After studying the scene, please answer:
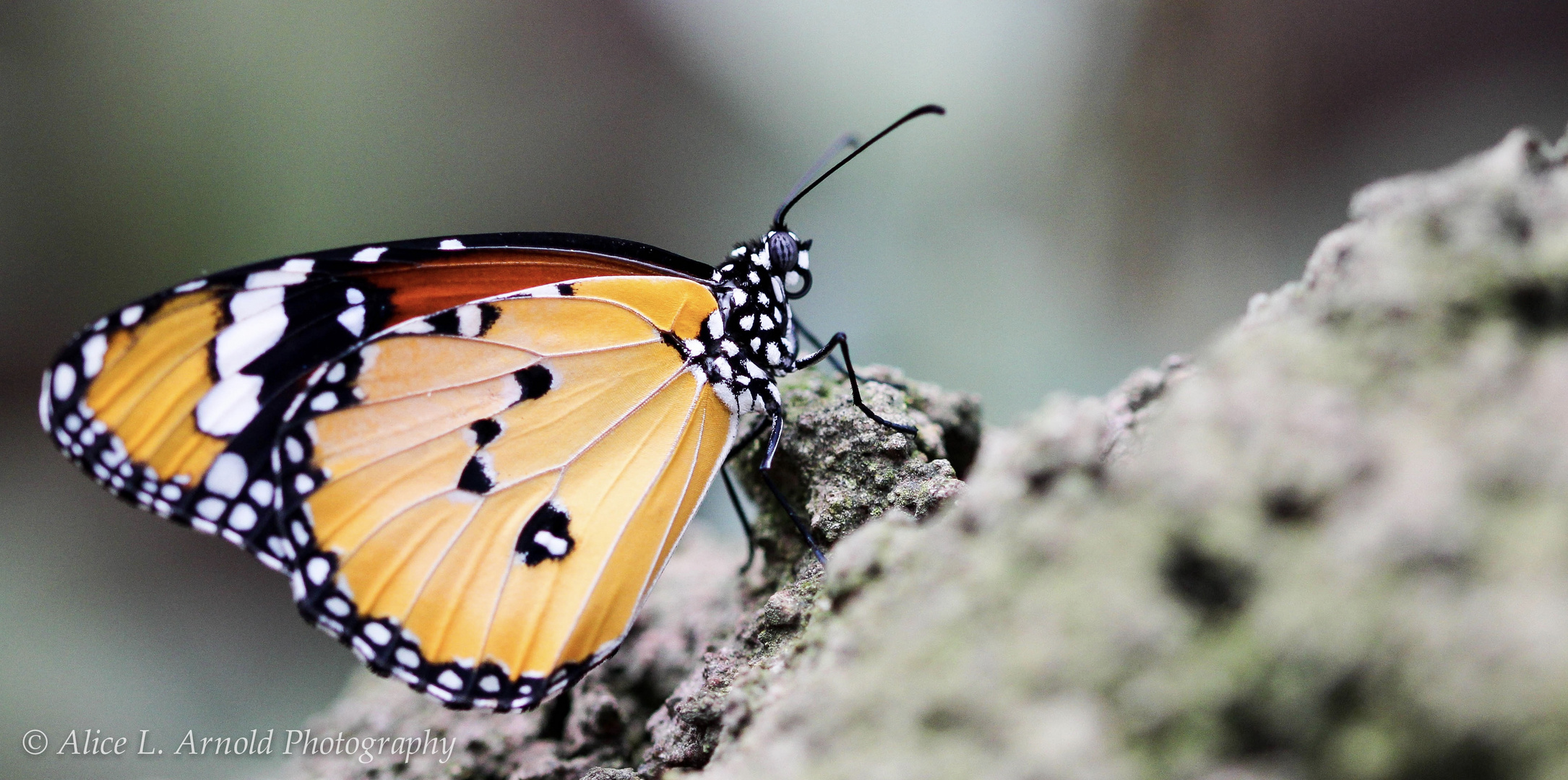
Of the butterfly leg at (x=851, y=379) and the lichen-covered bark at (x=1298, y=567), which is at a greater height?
the butterfly leg at (x=851, y=379)

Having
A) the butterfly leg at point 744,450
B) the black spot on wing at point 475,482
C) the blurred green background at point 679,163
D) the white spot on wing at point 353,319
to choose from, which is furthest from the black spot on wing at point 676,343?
the blurred green background at point 679,163

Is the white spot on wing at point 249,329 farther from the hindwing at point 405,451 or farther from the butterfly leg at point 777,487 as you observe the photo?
the butterfly leg at point 777,487

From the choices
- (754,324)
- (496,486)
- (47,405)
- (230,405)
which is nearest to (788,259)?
(754,324)

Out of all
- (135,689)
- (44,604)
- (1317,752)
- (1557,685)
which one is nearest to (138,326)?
(1317,752)

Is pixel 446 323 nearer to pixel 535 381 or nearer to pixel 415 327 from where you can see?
pixel 415 327

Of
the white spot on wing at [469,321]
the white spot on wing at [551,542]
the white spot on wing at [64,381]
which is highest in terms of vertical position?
the white spot on wing at [469,321]

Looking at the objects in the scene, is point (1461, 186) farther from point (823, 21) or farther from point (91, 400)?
point (823, 21)
